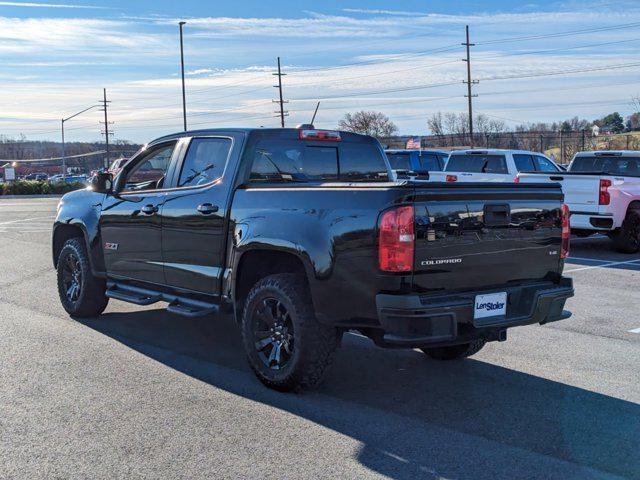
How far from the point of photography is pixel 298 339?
204 inches

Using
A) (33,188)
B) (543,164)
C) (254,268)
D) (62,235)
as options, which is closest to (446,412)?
(254,268)

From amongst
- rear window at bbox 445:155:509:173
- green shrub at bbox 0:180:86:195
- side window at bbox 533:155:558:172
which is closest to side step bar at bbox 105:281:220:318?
rear window at bbox 445:155:509:173

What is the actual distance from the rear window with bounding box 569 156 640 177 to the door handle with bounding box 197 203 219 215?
11.1m

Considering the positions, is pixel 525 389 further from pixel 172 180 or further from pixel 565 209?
pixel 172 180

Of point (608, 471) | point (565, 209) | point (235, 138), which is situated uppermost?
point (235, 138)

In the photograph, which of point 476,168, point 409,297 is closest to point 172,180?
point 409,297

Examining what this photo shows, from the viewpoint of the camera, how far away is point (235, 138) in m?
6.21

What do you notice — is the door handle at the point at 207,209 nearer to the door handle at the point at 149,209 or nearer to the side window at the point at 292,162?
the side window at the point at 292,162

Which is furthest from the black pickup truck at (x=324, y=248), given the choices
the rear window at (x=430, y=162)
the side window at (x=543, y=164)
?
the rear window at (x=430, y=162)

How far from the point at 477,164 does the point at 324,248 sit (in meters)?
14.2

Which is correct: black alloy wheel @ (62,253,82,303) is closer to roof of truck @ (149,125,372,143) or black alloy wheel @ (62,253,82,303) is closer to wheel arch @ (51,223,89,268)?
wheel arch @ (51,223,89,268)

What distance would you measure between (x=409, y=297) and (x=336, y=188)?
36.0 inches

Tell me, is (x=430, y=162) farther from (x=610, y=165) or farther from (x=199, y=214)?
(x=199, y=214)

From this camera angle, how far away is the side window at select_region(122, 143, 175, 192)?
281 inches
